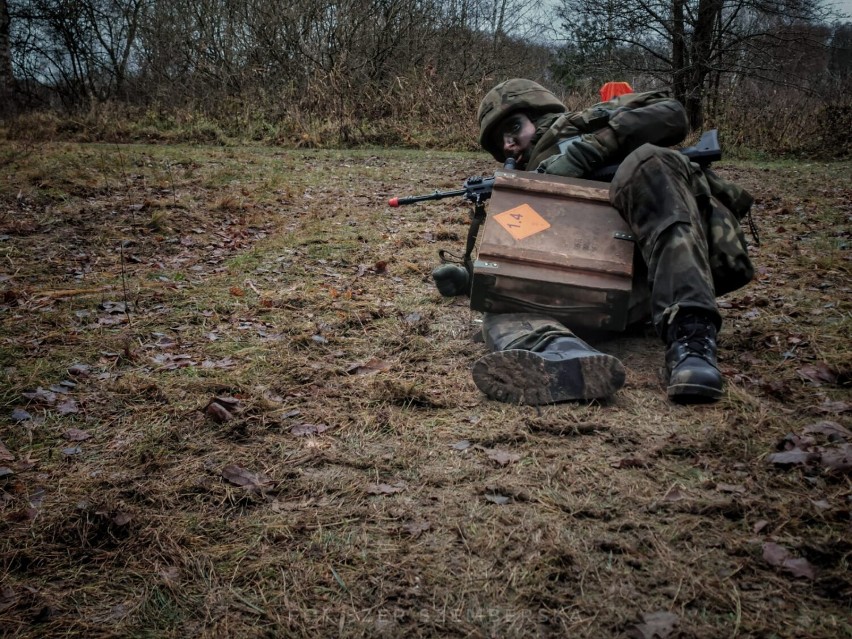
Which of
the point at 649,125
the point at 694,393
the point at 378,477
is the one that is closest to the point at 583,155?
the point at 649,125

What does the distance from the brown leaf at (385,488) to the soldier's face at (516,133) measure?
2.60 m

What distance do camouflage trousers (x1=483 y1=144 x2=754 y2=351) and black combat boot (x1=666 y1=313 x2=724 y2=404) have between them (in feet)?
0.16

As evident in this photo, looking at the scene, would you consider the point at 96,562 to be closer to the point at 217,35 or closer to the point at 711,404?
the point at 711,404

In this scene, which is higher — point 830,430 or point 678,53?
point 678,53

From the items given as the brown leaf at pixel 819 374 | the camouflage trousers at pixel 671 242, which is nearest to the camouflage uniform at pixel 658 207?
the camouflage trousers at pixel 671 242

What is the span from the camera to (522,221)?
10.0 feet

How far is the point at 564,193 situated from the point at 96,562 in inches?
96.1

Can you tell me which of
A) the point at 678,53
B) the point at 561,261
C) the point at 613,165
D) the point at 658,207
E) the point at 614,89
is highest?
the point at 678,53

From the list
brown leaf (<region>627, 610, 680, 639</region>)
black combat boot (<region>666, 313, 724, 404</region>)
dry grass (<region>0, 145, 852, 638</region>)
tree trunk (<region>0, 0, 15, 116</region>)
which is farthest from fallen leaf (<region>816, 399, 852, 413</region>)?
tree trunk (<region>0, 0, 15, 116</region>)

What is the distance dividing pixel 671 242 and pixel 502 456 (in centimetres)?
114

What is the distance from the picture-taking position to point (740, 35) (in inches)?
468

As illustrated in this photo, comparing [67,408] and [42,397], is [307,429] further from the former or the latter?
[42,397]

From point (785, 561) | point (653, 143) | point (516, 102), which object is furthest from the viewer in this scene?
point (516, 102)

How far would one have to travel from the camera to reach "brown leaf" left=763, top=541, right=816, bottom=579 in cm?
150
